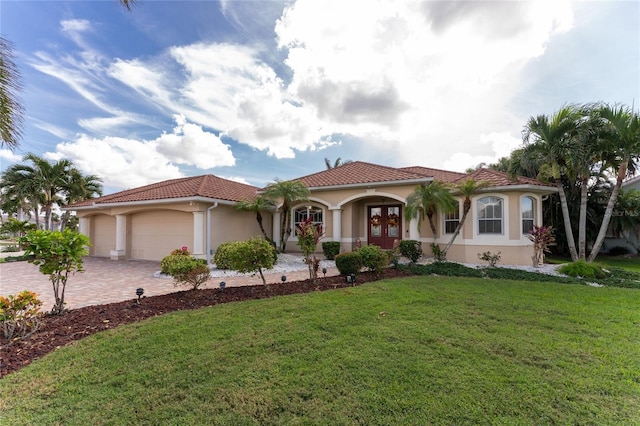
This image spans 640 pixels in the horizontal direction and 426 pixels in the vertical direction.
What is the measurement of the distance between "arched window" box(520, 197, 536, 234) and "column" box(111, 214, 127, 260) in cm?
2079

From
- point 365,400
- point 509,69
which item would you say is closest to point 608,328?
point 365,400

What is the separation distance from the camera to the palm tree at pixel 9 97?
4.98 metres

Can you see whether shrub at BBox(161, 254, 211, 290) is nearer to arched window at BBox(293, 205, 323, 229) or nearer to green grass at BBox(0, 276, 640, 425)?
green grass at BBox(0, 276, 640, 425)

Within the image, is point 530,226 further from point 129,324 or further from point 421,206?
point 129,324

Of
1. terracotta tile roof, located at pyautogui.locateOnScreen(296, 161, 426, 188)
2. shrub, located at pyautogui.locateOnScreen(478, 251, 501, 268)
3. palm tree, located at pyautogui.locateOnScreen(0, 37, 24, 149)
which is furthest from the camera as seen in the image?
terracotta tile roof, located at pyautogui.locateOnScreen(296, 161, 426, 188)

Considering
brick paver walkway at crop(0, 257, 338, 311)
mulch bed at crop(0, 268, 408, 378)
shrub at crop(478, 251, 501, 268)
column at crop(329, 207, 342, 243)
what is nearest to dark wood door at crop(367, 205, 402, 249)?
column at crop(329, 207, 342, 243)

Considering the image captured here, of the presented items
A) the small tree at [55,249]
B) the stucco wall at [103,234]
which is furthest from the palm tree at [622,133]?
the stucco wall at [103,234]

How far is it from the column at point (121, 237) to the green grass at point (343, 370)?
1370 centimetres

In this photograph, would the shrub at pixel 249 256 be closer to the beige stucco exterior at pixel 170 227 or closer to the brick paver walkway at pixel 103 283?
the brick paver walkway at pixel 103 283

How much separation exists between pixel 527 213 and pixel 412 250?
5657 mm

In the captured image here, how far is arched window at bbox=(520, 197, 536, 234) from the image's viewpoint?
42.1 feet

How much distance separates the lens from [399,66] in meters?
11.7

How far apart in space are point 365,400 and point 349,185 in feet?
41.3

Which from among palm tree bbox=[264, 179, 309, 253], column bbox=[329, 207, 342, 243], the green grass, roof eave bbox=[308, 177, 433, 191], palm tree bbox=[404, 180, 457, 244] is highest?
roof eave bbox=[308, 177, 433, 191]
